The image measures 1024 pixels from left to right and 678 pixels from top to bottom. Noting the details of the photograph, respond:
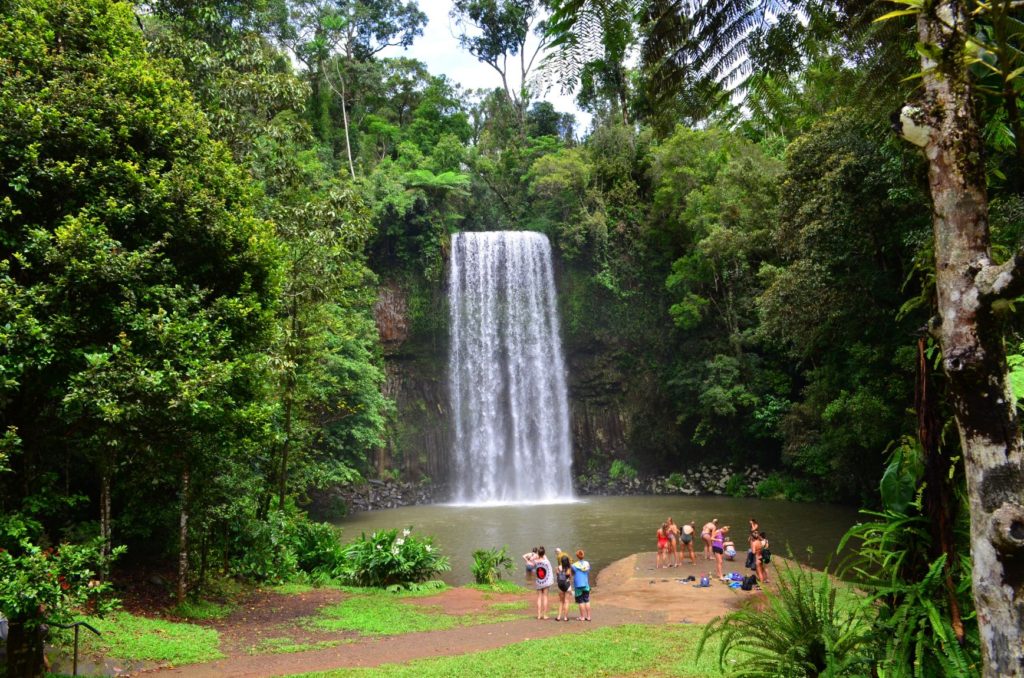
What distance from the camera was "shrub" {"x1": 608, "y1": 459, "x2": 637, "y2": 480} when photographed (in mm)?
30375

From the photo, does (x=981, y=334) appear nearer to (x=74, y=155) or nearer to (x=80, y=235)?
(x=80, y=235)

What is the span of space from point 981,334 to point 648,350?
1155 inches

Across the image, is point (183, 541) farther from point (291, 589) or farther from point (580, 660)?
point (580, 660)

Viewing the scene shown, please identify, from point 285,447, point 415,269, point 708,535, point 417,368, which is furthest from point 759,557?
point 415,269

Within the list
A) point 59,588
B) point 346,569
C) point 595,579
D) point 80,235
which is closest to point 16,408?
point 80,235

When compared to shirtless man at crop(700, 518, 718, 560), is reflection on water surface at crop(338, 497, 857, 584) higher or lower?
lower

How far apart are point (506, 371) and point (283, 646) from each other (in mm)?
22080

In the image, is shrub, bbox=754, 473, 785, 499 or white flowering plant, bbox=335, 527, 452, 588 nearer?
white flowering plant, bbox=335, 527, 452, 588

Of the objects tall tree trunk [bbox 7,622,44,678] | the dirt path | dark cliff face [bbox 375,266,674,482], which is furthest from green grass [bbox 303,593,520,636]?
dark cliff face [bbox 375,266,674,482]

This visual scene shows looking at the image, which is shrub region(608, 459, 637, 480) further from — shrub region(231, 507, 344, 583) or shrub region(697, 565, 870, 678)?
shrub region(697, 565, 870, 678)

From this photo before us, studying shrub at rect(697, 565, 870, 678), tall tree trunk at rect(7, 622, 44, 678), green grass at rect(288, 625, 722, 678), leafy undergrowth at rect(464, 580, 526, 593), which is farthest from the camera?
leafy undergrowth at rect(464, 580, 526, 593)

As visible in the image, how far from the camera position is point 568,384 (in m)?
31.6

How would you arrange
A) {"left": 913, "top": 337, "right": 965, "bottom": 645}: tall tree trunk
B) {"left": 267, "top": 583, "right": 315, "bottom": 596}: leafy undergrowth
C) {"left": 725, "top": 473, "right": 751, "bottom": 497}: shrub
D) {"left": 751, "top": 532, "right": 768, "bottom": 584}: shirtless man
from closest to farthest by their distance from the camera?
{"left": 913, "top": 337, "right": 965, "bottom": 645}: tall tree trunk
{"left": 267, "top": 583, "right": 315, "bottom": 596}: leafy undergrowth
{"left": 751, "top": 532, "right": 768, "bottom": 584}: shirtless man
{"left": 725, "top": 473, "right": 751, "bottom": 497}: shrub

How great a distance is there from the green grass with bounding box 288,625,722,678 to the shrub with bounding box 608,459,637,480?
846 inches
